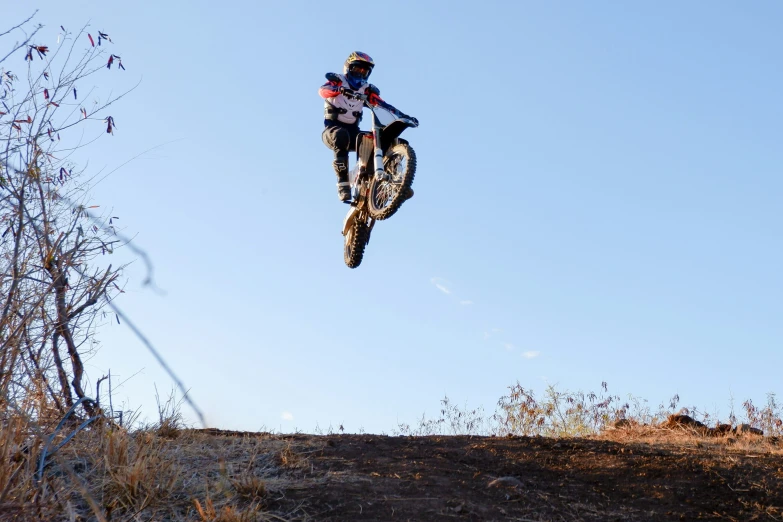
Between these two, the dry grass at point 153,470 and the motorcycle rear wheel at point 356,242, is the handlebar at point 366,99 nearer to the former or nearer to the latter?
the motorcycle rear wheel at point 356,242

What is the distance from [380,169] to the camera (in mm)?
9086

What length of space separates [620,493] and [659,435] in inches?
109

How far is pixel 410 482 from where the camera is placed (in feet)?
15.2

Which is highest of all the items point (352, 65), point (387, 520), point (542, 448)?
point (352, 65)

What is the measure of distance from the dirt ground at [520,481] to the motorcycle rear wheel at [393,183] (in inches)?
136

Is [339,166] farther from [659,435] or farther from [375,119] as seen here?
[659,435]

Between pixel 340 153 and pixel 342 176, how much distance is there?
276 mm

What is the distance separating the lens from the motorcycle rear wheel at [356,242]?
1025 cm

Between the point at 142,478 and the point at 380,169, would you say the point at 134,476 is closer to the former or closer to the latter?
the point at 142,478

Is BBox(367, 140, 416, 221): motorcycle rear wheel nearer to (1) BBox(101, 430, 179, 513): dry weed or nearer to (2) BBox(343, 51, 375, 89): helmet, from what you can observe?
(2) BBox(343, 51, 375, 89): helmet

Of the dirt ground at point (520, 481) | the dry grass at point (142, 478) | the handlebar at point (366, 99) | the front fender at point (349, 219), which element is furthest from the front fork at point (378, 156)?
the dry grass at point (142, 478)

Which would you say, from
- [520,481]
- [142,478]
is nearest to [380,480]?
[520,481]

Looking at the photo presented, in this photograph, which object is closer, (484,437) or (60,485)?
(60,485)

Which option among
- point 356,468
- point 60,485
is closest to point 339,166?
→ point 356,468
